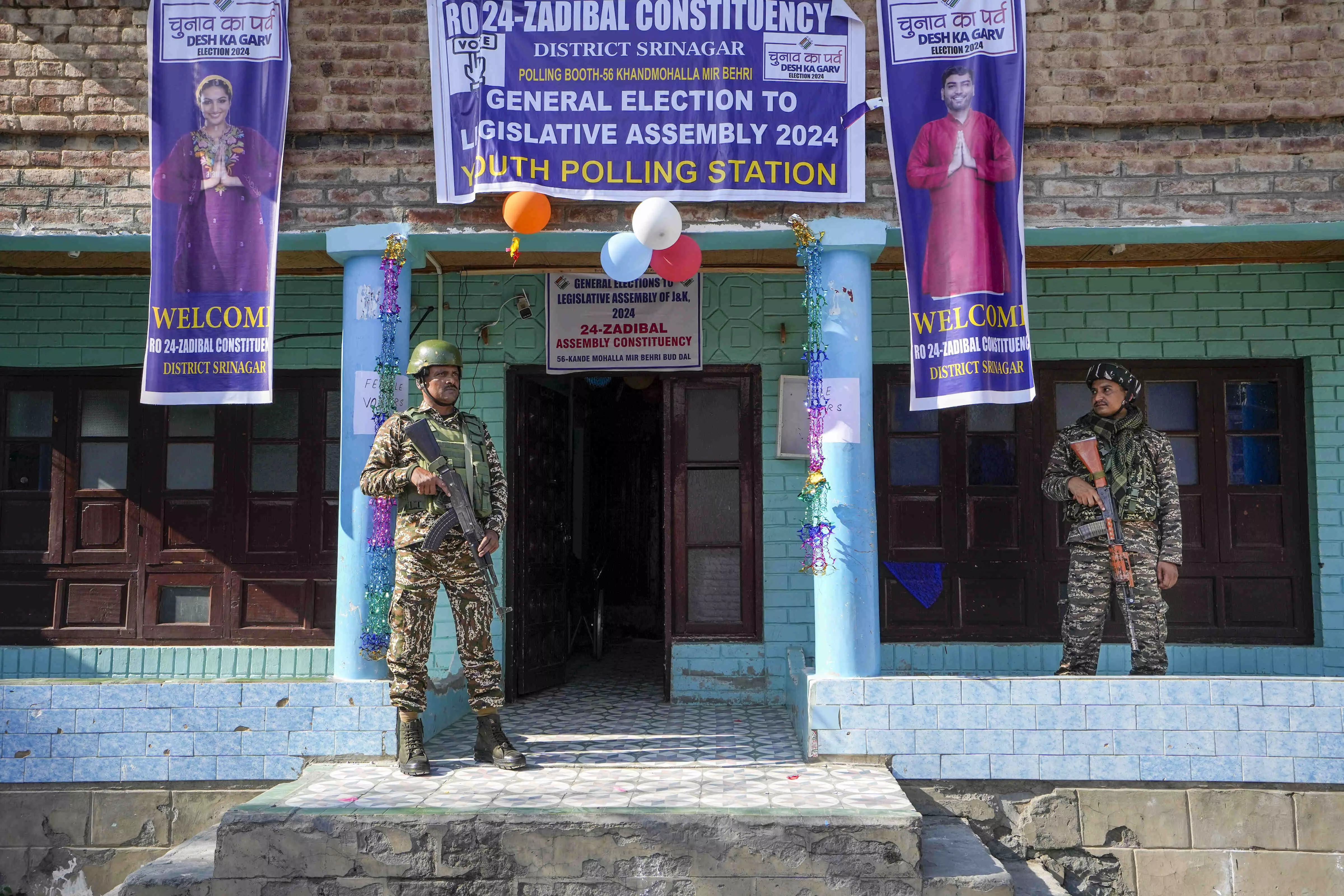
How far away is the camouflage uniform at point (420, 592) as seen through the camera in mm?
5125

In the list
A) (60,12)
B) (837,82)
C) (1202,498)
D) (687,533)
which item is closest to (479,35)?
(837,82)

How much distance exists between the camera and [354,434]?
18.3 ft

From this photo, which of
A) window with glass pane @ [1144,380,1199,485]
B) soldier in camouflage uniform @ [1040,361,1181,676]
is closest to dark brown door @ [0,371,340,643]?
soldier in camouflage uniform @ [1040,361,1181,676]

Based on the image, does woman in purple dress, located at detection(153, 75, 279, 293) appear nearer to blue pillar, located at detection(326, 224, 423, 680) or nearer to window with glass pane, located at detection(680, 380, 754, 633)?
blue pillar, located at detection(326, 224, 423, 680)

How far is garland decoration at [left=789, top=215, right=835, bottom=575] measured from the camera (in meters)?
5.48

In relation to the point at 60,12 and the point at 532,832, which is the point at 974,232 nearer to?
the point at 532,832

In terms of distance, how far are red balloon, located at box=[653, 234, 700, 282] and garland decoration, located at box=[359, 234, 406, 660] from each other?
1.40m

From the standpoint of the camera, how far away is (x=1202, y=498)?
710 centimetres

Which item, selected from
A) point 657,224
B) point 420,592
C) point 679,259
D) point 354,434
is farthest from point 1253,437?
A: point 354,434

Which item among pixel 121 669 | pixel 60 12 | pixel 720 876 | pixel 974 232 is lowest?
pixel 720 876

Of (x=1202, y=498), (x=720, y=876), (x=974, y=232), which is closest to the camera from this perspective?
(x=720, y=876)

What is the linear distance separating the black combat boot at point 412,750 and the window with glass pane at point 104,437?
350cm

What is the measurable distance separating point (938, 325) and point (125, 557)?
573 centimetres

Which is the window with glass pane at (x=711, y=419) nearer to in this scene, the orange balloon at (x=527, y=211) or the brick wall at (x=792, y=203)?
the brick wall at (x=792, y=203)
